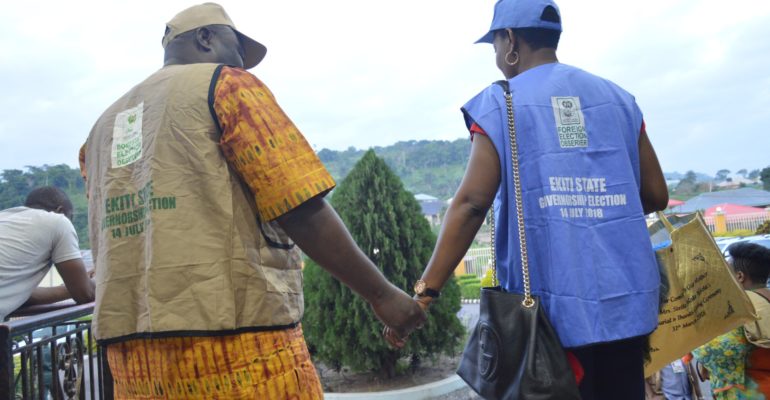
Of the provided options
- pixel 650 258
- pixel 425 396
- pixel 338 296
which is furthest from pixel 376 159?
pixel 650 258

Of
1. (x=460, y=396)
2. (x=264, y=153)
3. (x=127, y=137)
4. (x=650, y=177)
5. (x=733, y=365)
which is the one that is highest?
(x=127, y=137)

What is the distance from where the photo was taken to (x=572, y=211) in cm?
183

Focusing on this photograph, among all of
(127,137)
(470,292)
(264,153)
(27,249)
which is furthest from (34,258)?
(470,292)

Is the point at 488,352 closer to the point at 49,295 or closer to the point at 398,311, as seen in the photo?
the point at 398,311

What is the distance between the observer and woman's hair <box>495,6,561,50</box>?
2.13 m

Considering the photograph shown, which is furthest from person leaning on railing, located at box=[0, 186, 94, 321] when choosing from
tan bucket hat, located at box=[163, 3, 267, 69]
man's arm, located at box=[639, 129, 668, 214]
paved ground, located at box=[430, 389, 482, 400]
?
paved ground, located at box=[430, 389, 482, 400]

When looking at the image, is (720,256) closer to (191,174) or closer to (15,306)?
(191,174)

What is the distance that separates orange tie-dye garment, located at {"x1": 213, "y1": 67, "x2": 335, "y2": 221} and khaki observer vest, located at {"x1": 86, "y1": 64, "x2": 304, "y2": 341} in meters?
0.05

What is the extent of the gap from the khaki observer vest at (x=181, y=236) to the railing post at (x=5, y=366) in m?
0.69

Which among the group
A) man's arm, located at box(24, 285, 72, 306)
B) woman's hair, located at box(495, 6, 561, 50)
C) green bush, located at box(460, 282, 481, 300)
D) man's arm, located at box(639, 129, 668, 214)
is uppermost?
woman's hair, located at box(495, 6, 561, 50)

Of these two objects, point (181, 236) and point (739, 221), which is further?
point (739, 221)

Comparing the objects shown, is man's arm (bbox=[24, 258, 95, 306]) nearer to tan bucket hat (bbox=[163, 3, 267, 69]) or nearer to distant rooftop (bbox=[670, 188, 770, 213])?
tan bucket hat (bbox=[163, 3, 267, 69])

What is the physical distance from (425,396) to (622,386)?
407cm

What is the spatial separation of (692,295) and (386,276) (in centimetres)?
402
